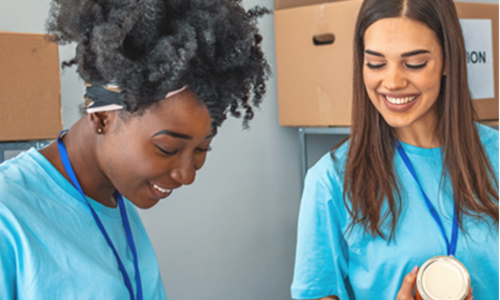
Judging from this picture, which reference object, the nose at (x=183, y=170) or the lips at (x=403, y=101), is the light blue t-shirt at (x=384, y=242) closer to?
the lips at (x=403, y=101)

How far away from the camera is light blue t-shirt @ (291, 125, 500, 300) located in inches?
44.3

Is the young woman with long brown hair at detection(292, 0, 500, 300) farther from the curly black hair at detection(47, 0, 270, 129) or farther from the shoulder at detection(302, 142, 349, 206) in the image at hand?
the curly black hair at detection(47, 0, 270, 129)

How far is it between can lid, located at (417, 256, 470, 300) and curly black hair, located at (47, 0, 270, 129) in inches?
21.5

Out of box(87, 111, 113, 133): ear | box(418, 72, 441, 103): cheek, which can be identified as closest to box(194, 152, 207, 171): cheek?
box(87, 111, 113, 133): ear

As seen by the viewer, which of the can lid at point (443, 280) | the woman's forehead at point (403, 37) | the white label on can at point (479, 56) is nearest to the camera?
the can lid at point (443, 280)

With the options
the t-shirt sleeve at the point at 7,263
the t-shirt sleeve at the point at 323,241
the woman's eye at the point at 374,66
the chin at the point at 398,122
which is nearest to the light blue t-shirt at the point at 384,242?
the t-shirt sleeve at the point at 323,241

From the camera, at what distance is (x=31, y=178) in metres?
0.72

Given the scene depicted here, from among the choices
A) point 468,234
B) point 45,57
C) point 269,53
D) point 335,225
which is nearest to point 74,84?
point 45,57

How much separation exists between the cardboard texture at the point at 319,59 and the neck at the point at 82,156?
1160 millimetres

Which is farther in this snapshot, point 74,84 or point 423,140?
point 74,84

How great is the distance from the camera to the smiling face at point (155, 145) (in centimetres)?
73

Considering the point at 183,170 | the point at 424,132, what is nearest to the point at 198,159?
the point at 183,170

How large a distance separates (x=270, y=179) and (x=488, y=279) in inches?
47.1

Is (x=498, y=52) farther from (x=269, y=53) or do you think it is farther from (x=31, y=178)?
(x=31, y=178)
